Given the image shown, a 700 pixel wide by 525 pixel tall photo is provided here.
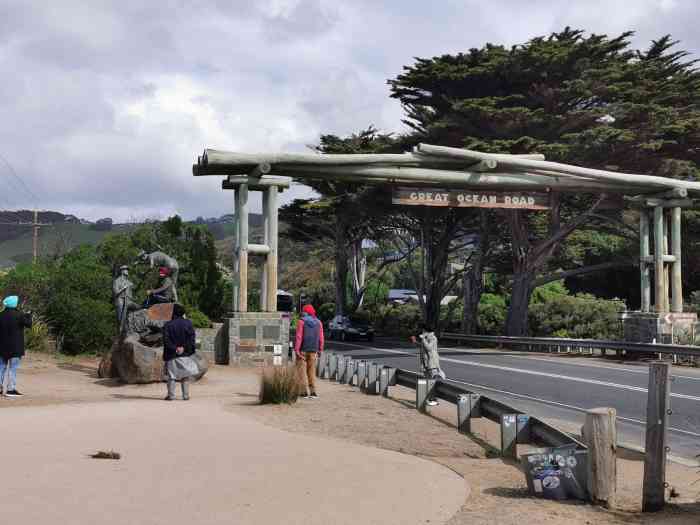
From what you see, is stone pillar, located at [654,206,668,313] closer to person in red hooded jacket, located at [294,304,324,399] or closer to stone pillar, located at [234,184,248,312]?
stone pillar, located at [234,184,248,312]

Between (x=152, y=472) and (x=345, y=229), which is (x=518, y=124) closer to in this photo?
(x=345, y=229)

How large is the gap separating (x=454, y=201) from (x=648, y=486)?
56.7 ft

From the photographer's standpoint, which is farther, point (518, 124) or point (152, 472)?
point (518, 124)

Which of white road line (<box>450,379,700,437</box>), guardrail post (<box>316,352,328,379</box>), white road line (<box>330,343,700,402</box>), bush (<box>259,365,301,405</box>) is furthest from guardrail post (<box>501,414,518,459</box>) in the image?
guardrail post (<box>316,352,328,379</box>)

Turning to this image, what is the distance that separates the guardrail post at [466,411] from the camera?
36.0 feet

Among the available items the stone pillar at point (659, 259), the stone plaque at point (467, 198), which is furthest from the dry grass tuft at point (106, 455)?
the stone pillar at point (659, 259)

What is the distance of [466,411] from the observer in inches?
433

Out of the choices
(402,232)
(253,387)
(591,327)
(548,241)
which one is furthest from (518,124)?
(253,387)

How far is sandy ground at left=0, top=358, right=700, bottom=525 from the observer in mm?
6820

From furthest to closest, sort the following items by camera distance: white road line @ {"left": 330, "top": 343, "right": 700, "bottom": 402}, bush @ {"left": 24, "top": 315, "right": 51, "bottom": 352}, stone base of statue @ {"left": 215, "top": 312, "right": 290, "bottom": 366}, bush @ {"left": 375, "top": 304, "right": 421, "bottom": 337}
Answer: bush @ {"left": 375, "top": 304, "right": 421, "bottom": 337}, bush @ {"left": 24, "top": 315, "right": 51, "bottom": 352}, stone base of statue @ {"left": 215, "top": 312, "right": 290, "bottom": 366}, white road line @ {"left": 330, "top": 343, "right": 700, "bottom": 402}

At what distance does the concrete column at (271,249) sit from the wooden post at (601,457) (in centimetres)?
1478

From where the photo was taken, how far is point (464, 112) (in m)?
31.5

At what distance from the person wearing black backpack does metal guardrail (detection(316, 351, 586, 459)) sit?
6225mm

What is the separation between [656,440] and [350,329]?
34.3m
